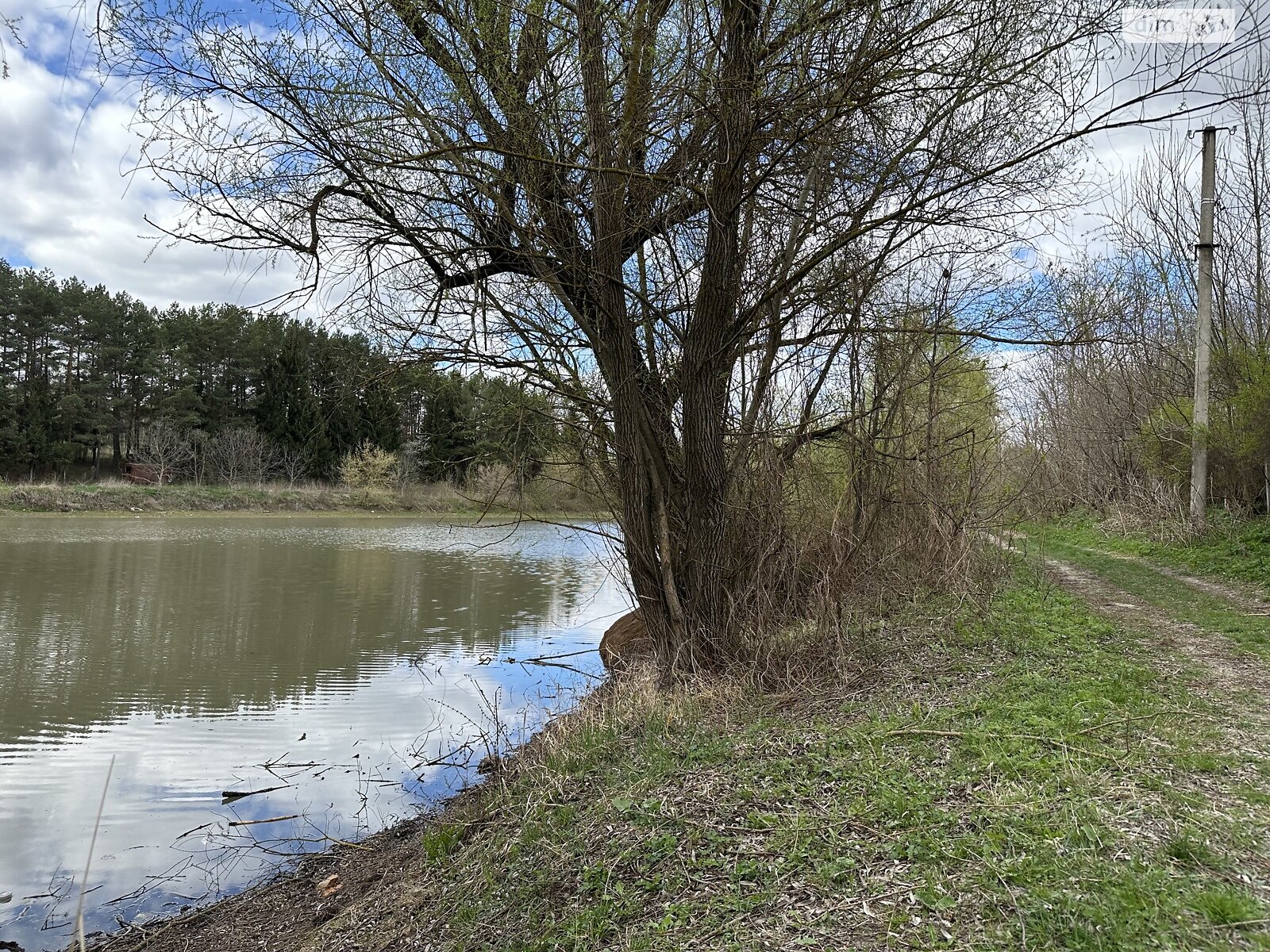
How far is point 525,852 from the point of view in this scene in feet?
12.9

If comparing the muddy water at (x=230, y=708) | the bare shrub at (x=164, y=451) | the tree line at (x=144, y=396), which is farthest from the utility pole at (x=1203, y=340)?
the bare shrub at (x=164, y=451)

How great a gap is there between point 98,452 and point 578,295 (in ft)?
194

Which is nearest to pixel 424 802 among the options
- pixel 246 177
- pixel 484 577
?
pixel 246 177

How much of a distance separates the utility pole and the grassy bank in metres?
23.8

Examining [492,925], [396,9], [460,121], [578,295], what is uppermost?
[396,9]

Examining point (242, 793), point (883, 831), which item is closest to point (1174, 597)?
point (883, 831)

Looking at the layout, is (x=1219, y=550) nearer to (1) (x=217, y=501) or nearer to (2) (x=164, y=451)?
(1) (x=217, y=501)

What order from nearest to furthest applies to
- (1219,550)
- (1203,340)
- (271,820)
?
(271,820), (1219,550), (1203,340)

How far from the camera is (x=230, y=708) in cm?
863

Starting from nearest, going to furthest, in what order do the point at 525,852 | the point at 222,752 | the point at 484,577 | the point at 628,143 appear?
the point at 525,852 < the point at 628,143 < the point at 222,752 < the point at 484,577

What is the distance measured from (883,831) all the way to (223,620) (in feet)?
43.6

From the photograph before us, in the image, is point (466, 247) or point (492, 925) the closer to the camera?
point (492, 925)

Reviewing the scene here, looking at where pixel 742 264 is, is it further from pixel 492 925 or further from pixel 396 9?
pixel 492 925

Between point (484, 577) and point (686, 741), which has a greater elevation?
point (686, 741)
